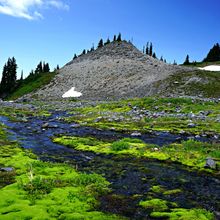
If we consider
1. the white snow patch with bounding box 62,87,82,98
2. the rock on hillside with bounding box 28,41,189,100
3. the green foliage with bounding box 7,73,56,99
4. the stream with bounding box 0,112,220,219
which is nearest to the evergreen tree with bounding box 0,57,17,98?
the green foliage with bounding box 7,73,56,99

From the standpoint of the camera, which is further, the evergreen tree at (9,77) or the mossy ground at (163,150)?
the evergreen tree at (9,77)

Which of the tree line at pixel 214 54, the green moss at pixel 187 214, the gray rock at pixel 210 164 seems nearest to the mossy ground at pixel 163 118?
the gray rock at pixel 210 164

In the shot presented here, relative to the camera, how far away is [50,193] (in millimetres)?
14656

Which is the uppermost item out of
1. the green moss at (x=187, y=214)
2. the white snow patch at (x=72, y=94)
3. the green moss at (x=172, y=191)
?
the white snow patch at (x=72, y=94)

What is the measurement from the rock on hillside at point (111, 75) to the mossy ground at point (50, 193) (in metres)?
70.1

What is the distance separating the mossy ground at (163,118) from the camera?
3581cm

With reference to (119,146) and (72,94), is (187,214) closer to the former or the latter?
(119,146)

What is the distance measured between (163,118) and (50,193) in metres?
30.2

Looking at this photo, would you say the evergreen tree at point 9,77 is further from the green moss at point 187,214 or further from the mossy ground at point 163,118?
the green moss at point 187,214

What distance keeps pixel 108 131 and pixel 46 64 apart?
148 metres

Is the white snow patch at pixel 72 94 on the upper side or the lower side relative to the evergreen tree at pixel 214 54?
lower

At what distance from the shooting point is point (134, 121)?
137 feet

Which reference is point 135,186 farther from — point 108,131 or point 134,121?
point 134,121

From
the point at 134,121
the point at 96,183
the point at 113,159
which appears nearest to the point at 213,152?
the point at 113,159
